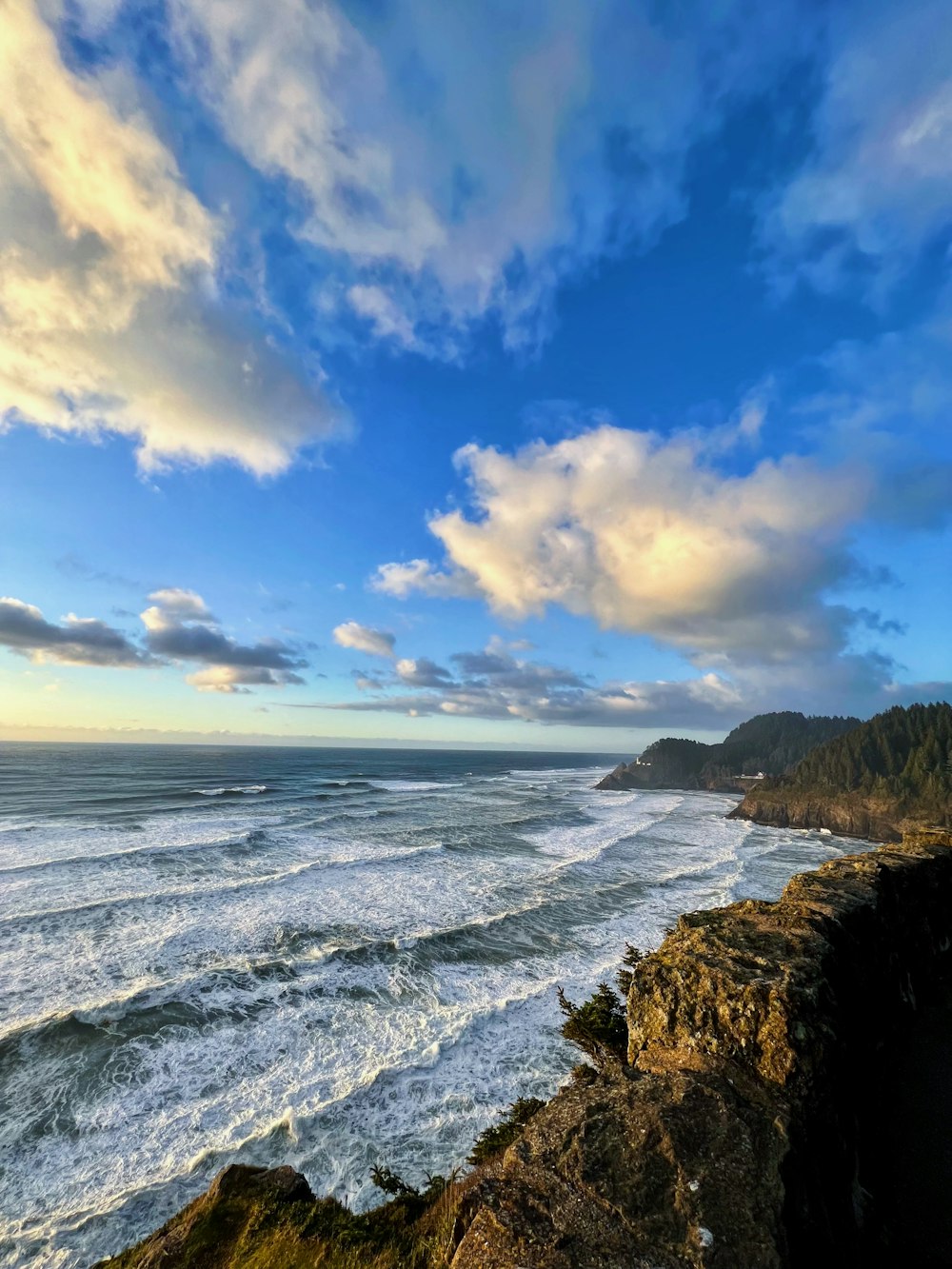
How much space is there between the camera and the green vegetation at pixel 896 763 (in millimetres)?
74812

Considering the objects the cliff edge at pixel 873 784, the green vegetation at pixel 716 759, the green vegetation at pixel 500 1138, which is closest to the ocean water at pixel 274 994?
the green vegetation at pixel 500 1138

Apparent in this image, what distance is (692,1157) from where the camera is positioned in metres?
6.32

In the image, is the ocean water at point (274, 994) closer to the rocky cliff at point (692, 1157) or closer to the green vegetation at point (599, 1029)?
the green vegetation at point (599, 1029)

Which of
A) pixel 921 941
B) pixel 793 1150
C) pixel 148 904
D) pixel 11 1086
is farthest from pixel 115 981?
pixel 921 941

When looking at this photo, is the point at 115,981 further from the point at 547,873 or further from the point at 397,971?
the point at 547,873

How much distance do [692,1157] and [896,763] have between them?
405 ft

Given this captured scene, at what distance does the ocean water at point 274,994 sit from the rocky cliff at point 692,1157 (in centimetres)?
627

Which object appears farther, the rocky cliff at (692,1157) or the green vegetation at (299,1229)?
the green vegetation at (299,1229)

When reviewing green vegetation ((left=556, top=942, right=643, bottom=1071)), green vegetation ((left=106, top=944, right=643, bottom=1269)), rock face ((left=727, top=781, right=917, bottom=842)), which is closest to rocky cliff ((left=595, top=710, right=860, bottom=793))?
rock face ((left=727, top=781, right=917, bottom=842))

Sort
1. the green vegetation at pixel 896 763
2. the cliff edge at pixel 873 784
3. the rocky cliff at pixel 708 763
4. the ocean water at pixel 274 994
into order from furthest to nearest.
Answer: the rocky cliff at pixel 708 763, the green vegetation at pixel 896 763, the cliff edge at pixel 873 784, the ocean water at pixel 274 994

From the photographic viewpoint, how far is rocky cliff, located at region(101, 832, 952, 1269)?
18.4 ft

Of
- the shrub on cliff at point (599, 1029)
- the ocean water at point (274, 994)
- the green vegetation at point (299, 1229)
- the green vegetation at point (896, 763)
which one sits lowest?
the ocean water at point (274, 994)

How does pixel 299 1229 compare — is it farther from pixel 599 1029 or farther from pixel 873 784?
pixel 873 784

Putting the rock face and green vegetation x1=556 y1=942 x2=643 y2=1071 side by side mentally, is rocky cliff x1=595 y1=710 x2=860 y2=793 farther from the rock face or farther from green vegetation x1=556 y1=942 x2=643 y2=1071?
green vegetation x1=556 y1=942 x2=643 y2=1071
